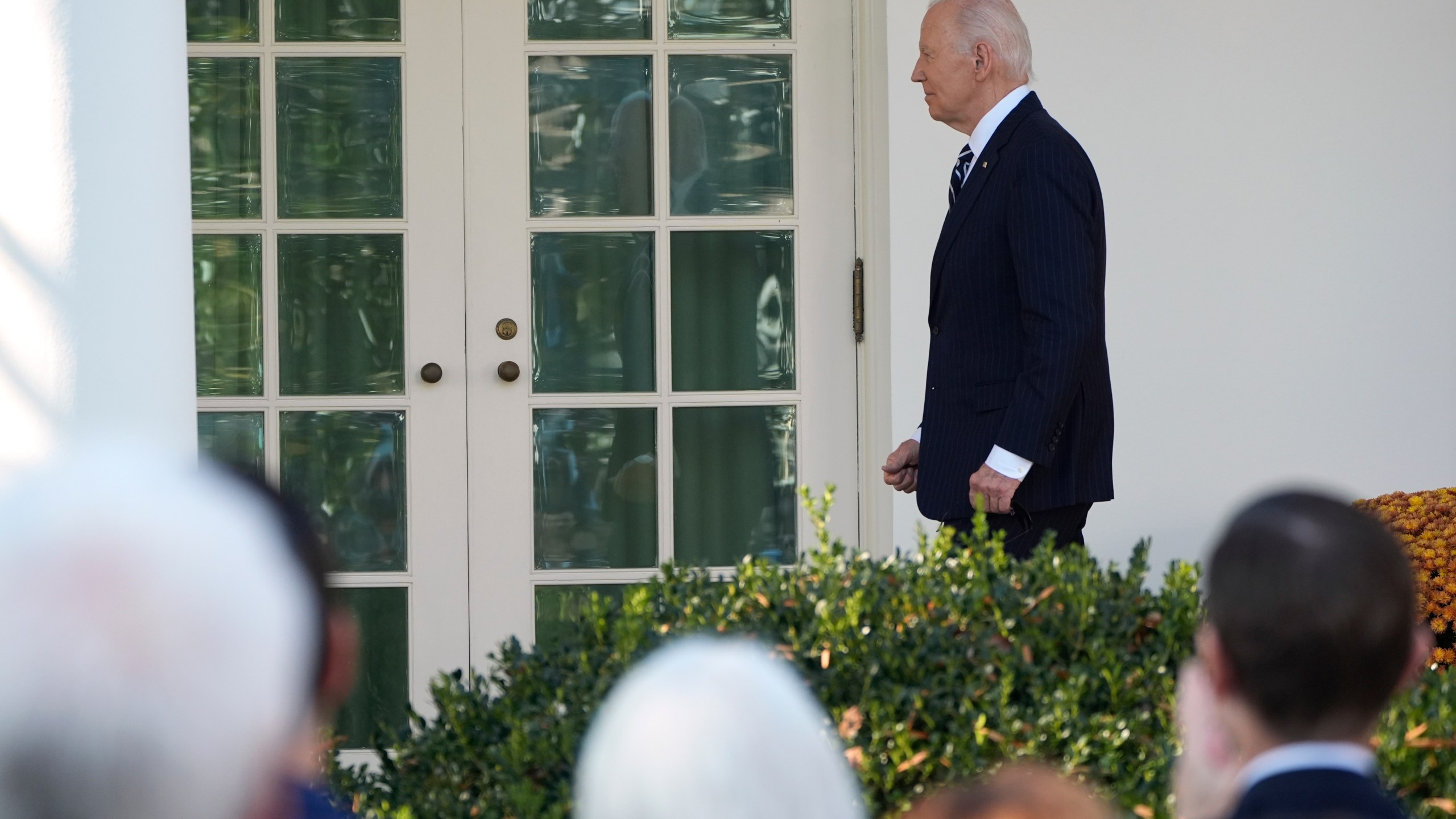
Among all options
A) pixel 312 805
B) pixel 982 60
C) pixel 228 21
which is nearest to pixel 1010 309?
pixel 982 60

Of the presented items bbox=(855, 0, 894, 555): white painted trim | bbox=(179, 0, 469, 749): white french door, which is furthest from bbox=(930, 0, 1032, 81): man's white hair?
bbox=(179, 0, 469, 749): white french door

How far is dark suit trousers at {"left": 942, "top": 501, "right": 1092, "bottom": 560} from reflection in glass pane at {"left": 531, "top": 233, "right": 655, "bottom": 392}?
1682 millimetres

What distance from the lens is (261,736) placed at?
1.01 metres

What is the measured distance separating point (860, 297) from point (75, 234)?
8.32 feet

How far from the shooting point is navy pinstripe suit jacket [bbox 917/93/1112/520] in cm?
295

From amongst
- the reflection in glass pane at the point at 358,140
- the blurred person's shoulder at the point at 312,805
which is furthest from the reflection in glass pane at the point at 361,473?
the blurred person's shoulder at the point at 312,805

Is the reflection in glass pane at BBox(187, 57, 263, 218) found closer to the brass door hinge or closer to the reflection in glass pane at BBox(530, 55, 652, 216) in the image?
the reflection in glass pane at BBox(530, 55, 652, 216)

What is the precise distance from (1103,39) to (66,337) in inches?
122

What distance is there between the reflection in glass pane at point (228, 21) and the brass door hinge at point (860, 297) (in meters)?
1.91

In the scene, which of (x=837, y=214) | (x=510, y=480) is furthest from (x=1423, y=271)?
(x=510, y=480)

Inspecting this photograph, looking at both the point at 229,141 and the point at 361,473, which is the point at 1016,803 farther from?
the point at 229,141

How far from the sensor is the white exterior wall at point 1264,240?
14.6 feet

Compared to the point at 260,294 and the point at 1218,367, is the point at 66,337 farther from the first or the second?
the point at 1218,367

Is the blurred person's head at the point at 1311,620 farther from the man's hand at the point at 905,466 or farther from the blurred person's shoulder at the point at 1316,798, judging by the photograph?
the man's hand at the point at 905,466
